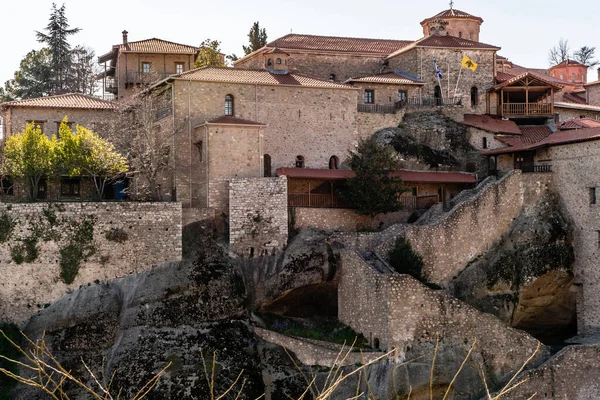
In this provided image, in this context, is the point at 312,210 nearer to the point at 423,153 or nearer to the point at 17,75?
the point at 423,153

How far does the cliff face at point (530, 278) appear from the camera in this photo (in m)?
37.6

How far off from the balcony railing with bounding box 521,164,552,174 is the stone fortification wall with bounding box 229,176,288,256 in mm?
12422

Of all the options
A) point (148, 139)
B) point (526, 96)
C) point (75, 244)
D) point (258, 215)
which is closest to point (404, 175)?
point (258, 215)

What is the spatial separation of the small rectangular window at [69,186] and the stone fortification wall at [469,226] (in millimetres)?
16260

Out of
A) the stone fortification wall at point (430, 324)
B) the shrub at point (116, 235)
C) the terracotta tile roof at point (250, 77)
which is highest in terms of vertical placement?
the terracotta tile roof at point (250, 77)

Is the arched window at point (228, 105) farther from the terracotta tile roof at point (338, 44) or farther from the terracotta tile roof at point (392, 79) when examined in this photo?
the terracotta tile roof at point (338, 44)

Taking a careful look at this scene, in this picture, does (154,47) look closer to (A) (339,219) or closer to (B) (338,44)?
(B) (338,44)

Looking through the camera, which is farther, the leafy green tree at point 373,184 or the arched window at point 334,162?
the arched window at point 334,162

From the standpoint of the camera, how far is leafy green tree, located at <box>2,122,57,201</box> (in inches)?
1549

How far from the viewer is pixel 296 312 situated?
37125 mm

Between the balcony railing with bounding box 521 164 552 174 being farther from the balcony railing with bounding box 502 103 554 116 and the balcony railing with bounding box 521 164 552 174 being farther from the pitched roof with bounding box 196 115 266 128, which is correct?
the pitched roof with bounding box 196 115 266 128

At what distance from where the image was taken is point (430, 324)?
3278 cm

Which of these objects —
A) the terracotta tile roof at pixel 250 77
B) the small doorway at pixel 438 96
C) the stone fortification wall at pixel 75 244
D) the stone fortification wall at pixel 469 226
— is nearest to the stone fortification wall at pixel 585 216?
the stone fortification wall at pixel 469 226

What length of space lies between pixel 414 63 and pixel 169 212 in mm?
21939
